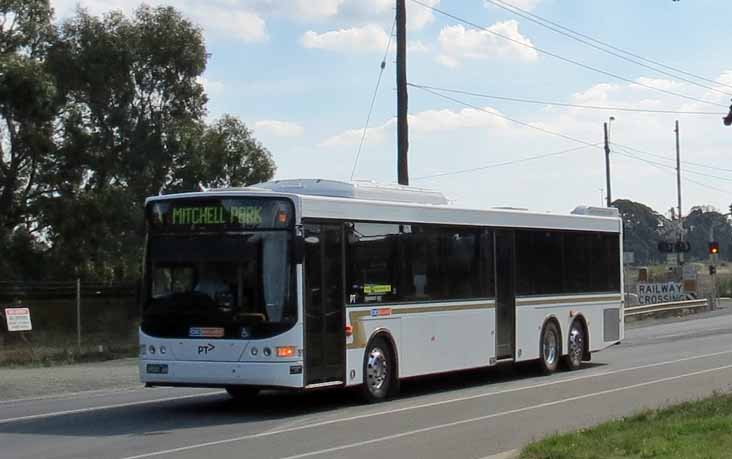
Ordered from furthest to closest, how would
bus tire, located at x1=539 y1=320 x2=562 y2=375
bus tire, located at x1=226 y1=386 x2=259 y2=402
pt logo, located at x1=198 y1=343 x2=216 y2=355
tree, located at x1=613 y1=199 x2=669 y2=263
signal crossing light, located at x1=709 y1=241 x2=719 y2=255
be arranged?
1. tree, located at x1=613 y1=199 x2=669 y2=263
2. signal crossing light, located at x1=709 y1=241 x2=719 y2=255
3. bus tire, located at x1=539 y1=320 x2=562 y2=375
4. bus tire, located at x1=226 y1=386 x2=259 y2=402
5. pt logo, located at x1=198 y1=343 x2=216 y2=355

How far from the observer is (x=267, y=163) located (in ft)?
128

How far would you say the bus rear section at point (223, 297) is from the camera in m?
15.6

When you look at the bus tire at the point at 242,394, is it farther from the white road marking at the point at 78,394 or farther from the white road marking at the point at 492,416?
the white road marking at the point at 492,416

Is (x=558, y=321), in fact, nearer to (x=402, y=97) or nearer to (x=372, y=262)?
→ (x=372, y=262)

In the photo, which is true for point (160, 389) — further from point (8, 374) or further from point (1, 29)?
point (1, 29)

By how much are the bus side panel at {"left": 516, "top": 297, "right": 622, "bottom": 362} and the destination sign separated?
6614 mm

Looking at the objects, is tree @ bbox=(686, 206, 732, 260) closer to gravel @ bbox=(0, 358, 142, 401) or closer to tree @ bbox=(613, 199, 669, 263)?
tree @ bbox=(613, 199, 669, 263)

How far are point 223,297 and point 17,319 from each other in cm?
1285

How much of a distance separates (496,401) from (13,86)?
73.6ft

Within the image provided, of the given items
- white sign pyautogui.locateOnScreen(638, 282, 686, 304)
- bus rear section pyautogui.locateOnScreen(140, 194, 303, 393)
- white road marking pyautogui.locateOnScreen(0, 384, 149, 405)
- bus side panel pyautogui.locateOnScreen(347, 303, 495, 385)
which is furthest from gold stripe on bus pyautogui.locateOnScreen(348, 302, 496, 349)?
white sign pyautogui.locateOnScreen(638, 282, 686, 304)

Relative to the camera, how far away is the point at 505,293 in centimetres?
2073

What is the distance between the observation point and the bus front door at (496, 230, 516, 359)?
20.5 metres

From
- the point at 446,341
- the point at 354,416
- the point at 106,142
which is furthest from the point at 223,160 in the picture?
the point at 354,416

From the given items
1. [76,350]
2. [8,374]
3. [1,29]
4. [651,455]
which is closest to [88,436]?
[651,455]
